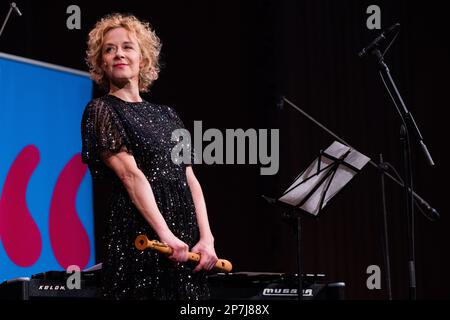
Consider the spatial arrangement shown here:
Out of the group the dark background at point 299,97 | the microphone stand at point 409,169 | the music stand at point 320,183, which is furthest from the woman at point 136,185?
the dark background at point 299,97

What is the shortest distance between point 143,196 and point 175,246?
0.18 m

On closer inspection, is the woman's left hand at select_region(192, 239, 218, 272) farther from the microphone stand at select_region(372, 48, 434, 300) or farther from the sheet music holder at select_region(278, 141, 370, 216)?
the microphone stand at select_region(372, 48, 434, 300)

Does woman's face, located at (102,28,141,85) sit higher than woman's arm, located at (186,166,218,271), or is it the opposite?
woman's face, located at (102,28,141,85)

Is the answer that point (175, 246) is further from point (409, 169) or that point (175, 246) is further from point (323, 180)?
point (409, 169)

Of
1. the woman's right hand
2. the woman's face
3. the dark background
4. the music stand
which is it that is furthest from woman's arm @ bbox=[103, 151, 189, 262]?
the dark background

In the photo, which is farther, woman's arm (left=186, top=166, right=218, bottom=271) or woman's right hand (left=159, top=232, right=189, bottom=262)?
woman's arm (left=186, top=166, right=218, bottom=271)

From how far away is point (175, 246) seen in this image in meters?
2.41

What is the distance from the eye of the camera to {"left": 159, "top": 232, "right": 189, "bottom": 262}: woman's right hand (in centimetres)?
241

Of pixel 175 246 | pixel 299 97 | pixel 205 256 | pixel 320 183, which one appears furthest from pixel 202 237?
pixel 299 97

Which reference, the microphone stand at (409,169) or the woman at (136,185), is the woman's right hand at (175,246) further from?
the microphone stand at (409,169)

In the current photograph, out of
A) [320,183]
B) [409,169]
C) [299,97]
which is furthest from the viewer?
[299,97]

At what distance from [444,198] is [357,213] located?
52cm

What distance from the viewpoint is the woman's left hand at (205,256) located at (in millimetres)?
2521
